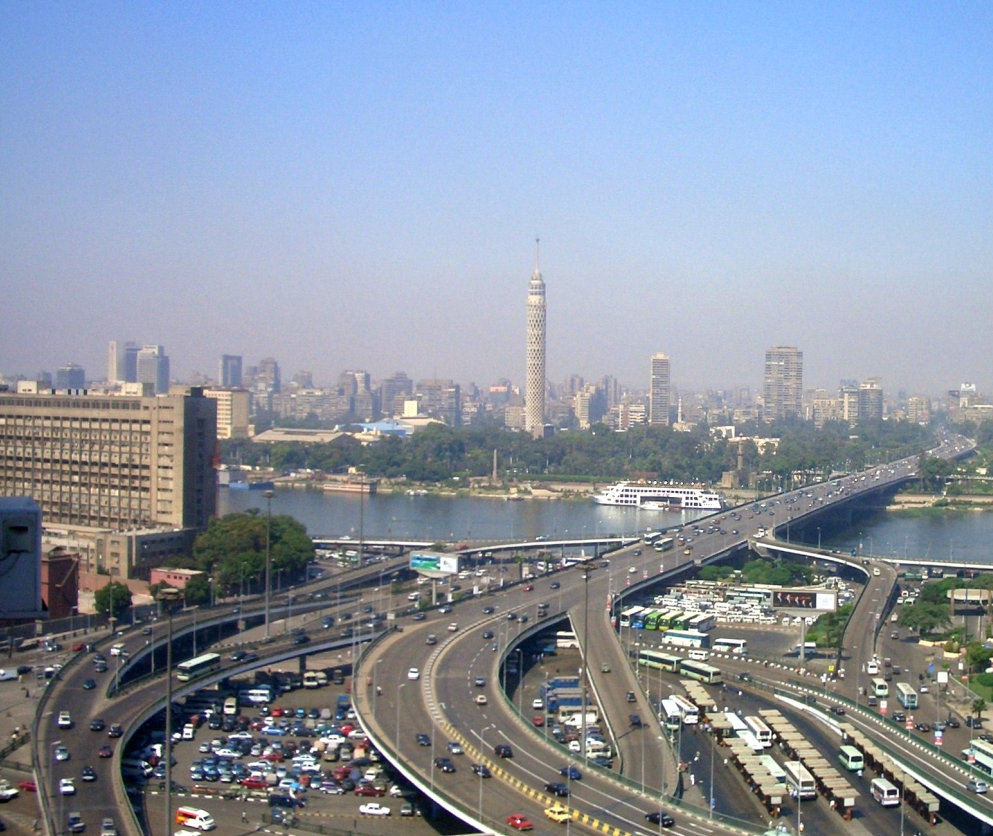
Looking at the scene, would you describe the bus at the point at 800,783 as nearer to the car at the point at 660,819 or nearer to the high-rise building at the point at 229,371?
the car at the point at 660,819

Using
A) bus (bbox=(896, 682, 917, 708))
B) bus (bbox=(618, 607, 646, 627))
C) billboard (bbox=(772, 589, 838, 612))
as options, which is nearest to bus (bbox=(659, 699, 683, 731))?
bus (bbox=(896, 682, 917, 708))

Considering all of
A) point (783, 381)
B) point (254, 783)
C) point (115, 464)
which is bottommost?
point (254, 783)

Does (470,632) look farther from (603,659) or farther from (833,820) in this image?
(833,820)

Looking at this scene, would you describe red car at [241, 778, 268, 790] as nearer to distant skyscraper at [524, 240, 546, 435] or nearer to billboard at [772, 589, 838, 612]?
billboard at [772, 589, 838, 612]

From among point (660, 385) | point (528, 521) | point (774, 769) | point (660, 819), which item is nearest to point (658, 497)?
point (528, 521)

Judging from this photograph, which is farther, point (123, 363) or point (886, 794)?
point (123, 363)

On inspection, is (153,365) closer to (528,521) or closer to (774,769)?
(528,521)

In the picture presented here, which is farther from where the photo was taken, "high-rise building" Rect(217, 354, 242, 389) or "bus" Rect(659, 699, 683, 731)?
"high-rise building" Rect(217, 354, 242, 389)
